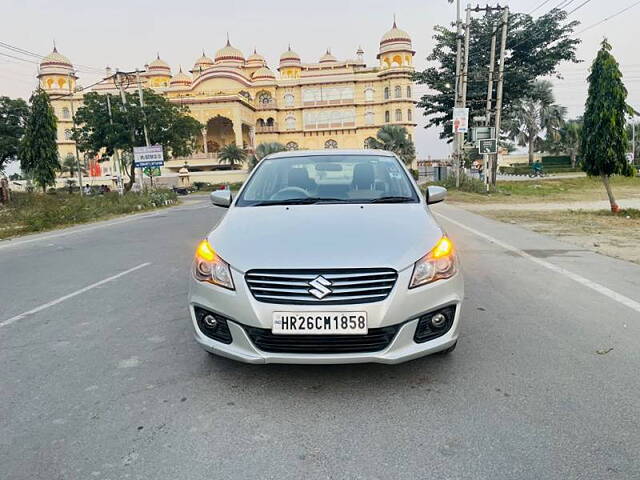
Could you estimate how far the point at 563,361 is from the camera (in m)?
3.34

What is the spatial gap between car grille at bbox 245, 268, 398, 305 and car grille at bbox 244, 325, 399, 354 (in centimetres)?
19

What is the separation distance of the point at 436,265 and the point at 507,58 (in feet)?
98.5

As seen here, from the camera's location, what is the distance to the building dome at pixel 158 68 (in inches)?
3238

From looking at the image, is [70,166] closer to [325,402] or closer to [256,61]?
[256,61]

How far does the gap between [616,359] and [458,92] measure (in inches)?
1103

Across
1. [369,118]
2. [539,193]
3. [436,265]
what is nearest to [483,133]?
[539,193]

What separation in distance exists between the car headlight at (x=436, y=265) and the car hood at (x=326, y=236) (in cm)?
4

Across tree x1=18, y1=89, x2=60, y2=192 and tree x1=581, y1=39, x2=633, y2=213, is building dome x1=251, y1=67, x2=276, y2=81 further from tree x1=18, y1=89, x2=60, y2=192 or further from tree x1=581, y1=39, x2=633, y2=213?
tree x1=581, y1=39, x2=633, y2=213

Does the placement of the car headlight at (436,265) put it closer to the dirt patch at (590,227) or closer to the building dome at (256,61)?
the dirt patch at (590,227)

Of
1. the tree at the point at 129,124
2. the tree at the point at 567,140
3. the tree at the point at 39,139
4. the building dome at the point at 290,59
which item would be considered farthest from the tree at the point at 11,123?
the tree at the point at 567,140

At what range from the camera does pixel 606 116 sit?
12023mm

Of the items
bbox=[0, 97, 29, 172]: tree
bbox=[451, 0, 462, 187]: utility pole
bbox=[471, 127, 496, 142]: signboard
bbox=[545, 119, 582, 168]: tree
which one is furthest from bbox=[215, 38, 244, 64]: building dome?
bbox=[471, 127, 496, 142]: signboard

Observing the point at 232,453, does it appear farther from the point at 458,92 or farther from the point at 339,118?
the point at 339,118

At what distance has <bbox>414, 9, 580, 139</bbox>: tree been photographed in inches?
1073
